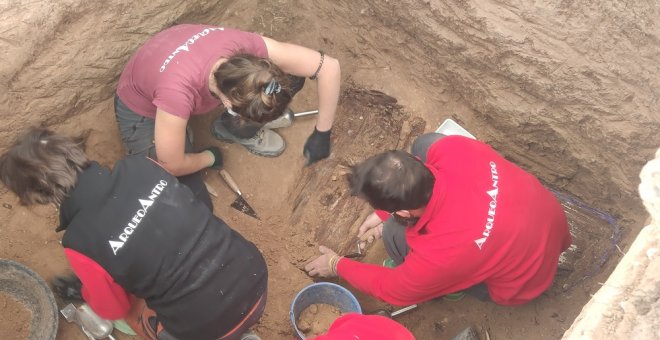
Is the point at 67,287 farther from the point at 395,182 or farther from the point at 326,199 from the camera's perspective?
the point at 395,182

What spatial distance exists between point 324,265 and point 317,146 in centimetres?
67

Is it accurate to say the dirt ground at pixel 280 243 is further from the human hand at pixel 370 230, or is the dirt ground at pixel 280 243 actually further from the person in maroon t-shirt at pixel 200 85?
the person in maroon t-shirt at pixel 200 85

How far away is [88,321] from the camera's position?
8.25ft

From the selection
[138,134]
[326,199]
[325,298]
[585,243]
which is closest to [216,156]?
[138,134]

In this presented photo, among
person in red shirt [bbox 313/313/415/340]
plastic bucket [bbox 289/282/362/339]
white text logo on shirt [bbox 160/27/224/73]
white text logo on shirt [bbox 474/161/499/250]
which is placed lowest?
plastic bucket [bbox 289/282/362/339]

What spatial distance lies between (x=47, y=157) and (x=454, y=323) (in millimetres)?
2034

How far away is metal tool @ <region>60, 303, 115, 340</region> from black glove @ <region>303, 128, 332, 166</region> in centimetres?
135

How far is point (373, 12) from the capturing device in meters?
3.06

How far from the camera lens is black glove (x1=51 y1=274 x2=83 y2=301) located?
102 inches

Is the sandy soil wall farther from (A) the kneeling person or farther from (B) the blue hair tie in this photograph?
(B) the blue hair tie

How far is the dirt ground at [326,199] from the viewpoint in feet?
8.62

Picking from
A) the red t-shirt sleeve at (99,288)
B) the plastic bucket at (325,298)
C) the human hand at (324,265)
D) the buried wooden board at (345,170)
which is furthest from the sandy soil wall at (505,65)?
the plastic bucket at (325,298)

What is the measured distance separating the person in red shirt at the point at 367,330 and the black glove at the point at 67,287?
1.39m

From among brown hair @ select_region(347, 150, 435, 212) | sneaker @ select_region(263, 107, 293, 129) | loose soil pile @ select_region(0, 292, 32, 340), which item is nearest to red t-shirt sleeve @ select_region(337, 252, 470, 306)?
brown hair @ select_region(347, 150, 435, 212)
